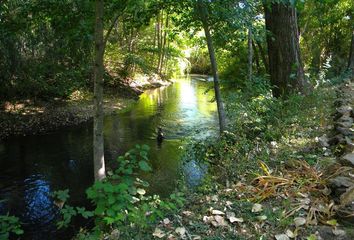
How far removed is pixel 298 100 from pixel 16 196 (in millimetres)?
5818

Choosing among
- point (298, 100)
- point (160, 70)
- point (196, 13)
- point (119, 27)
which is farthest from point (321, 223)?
point (160, 70)

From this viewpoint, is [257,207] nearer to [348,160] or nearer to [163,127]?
[348,160]

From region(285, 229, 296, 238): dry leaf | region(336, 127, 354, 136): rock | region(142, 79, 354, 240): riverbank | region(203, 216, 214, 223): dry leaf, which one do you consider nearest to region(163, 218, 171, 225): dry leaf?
region(142, 79, 354, 240): riverbank

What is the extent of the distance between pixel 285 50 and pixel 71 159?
605 cm

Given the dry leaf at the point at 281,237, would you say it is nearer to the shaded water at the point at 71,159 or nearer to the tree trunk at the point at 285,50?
the shaded water at the point at 71,159

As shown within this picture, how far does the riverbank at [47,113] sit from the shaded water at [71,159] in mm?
660

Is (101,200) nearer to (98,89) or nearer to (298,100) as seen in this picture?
(98,89)

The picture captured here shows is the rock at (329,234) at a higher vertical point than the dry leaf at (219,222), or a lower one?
higher

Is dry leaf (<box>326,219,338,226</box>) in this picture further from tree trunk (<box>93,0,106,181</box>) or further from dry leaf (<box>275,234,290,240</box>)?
tree trunk (<box>93,0,106,181</box>)

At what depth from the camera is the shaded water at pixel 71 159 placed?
7.12 meters

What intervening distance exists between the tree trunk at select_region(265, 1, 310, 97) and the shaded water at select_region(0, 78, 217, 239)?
1637 millimetres

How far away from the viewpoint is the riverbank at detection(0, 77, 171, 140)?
12469 millimetres

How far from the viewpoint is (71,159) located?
991 centimetres

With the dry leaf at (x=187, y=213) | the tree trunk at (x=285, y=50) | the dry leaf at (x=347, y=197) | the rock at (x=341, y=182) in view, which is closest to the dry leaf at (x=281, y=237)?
the dry leaf at (x=347, y=197)
